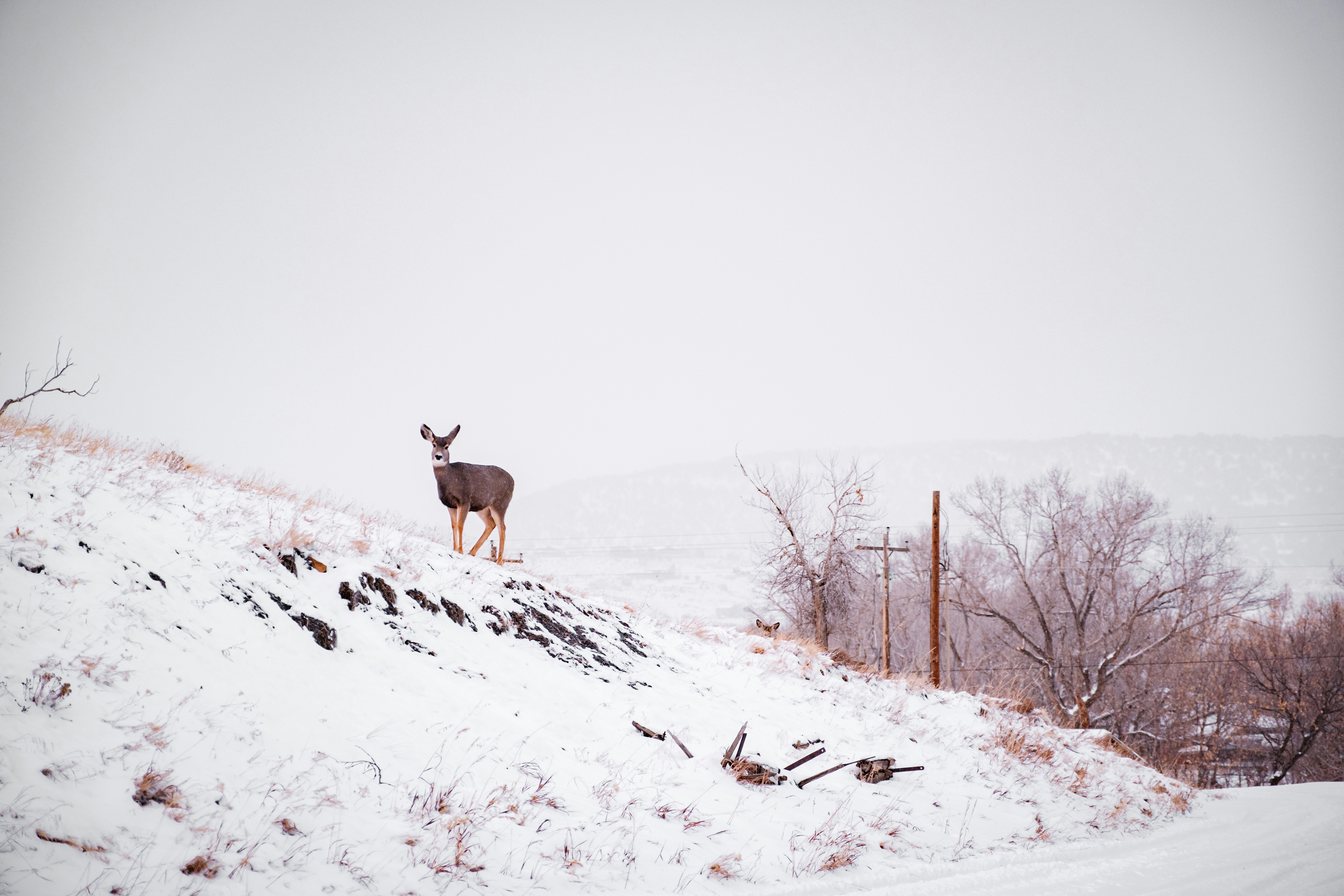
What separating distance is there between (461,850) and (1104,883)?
Result: 21.0ft

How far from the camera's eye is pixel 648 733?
774cm

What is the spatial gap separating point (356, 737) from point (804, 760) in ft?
16.4

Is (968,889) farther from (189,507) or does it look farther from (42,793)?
(189,507)

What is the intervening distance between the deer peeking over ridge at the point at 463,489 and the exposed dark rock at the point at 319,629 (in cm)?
423

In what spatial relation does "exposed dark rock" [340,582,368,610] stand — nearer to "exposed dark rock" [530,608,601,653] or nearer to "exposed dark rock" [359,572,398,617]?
"exposed dark rock" [359,572,398,617]

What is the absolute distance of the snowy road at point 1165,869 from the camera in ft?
20.0

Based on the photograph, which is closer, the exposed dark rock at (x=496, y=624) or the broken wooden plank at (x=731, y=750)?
the broken wooden plank at (x=731, y=750)

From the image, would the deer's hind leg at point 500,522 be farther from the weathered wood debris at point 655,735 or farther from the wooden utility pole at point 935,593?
the wooden utility pole at point 935,593

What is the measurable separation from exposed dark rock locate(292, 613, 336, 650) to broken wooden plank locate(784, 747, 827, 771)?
205 inches

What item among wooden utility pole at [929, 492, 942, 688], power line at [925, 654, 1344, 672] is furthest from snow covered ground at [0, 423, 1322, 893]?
power line at [925, 654, 1344, 672]

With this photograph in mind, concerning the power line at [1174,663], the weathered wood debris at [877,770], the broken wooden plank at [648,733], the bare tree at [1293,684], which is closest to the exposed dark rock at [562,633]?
the broken wooden plank at [648,733]

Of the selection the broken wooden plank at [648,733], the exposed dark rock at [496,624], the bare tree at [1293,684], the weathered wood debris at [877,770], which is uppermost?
the exposed dark rock at [496,624]

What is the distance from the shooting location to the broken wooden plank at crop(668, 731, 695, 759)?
7.46m

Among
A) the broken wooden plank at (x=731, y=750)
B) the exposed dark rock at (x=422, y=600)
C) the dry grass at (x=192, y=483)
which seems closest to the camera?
the dry grass at (x=192, y=483)
